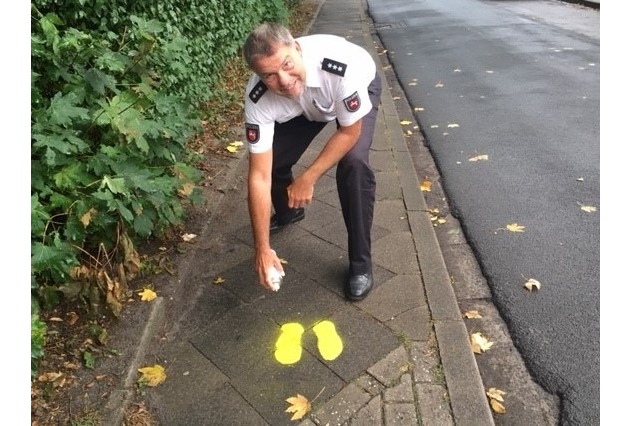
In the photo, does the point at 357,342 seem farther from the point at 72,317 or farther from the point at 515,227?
the point at 515,227

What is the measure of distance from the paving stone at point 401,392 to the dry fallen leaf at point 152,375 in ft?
3.38

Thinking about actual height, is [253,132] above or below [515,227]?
above

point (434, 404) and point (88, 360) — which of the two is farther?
point (88, 360)

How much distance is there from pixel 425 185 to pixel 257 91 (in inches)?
87.3

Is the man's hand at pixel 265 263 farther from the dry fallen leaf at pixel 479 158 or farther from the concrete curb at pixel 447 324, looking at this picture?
the dry fallen leaf at pixel 479 158

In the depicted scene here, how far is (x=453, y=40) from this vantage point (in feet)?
36.1

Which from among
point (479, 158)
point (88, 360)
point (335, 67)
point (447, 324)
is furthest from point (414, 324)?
point (479, 158)

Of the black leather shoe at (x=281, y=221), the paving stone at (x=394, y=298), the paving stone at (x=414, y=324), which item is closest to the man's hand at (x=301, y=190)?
the paving stone at (x=394, y=298)

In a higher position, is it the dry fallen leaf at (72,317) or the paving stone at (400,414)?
the dry fallen leaf at (72,317)

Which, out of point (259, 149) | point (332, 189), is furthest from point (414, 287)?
point (332, 189)

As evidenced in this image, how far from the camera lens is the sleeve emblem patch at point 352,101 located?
259 centimetres

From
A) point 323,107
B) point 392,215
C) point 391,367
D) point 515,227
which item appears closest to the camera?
point 391,367

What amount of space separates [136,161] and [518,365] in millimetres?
2162

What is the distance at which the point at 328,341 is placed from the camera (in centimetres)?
264
